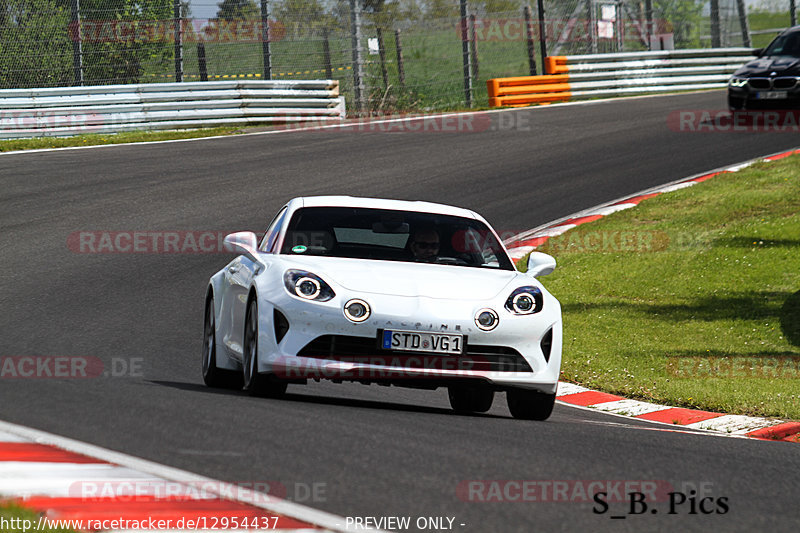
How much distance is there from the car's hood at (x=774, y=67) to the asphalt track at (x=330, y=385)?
3.75ft

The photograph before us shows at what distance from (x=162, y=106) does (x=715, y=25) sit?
59.8 ft

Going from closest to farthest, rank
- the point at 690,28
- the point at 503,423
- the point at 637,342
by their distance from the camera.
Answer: the point at 503,423, the point at 637,342, the point at 690,28

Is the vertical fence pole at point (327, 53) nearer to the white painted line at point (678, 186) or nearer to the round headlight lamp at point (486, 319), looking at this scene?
the white painted line at point (678, 186)

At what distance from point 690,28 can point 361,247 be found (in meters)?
29.1

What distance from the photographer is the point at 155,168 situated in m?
18.8

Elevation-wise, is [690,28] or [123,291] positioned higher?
[690,28]

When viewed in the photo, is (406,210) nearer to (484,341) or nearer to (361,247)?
(361,247)

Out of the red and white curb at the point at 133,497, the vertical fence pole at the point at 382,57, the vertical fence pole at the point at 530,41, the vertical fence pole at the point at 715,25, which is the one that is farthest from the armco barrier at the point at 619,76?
the red and white curb at the point at 133,497

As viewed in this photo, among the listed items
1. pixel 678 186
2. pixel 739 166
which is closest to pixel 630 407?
pixel 678 186

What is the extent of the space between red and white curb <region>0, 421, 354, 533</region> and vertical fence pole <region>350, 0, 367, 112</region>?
2216cm

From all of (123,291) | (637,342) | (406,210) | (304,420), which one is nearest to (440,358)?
(304,420)

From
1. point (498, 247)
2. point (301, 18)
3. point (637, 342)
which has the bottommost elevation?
point (637, 342)

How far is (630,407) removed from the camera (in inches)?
360

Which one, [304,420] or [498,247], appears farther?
[498,247]
